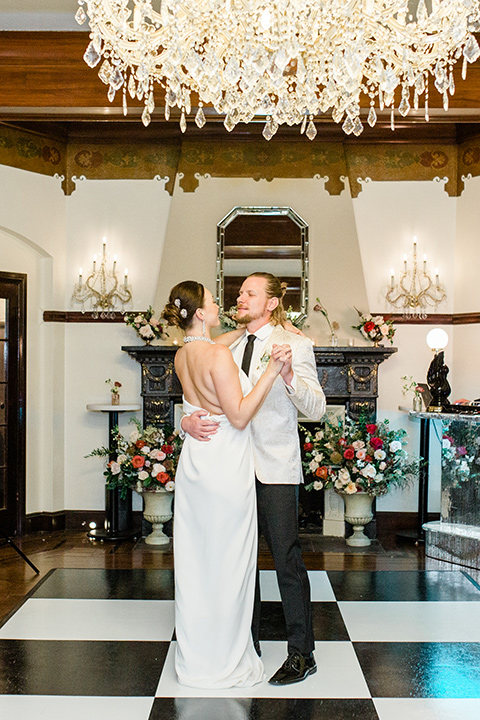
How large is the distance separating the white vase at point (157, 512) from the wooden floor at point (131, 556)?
0.12 m

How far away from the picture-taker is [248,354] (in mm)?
3318

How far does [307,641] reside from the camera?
3113 millimetres

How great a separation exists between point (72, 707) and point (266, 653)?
3.06 ft

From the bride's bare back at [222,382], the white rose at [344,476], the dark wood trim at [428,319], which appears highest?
the dark wood trim at [428,319]

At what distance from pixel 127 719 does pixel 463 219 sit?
505 centimetres

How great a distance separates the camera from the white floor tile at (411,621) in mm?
3688

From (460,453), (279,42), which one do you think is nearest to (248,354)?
(279,42)

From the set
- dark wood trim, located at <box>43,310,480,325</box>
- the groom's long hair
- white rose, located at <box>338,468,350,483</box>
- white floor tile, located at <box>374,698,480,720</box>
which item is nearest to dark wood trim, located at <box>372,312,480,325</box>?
dark wood trim, located at <box>43,310,480,325</box>

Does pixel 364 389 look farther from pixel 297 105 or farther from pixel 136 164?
pixel 297 105

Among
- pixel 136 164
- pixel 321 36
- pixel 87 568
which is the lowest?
pixel 87 568

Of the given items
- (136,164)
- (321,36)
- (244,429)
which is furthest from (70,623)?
(136,164)

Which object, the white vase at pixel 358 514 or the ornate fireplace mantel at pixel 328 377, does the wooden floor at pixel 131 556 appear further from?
the ornate fireplace mantel at pixel 328 377

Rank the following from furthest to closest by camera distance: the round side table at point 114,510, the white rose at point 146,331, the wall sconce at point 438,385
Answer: the white rose at point 146,331
the round side table at point 114,510
the wall sconce at point 438,385

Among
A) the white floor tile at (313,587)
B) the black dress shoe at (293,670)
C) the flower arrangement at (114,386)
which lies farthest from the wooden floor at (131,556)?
the black dress shoe at (293,670)
